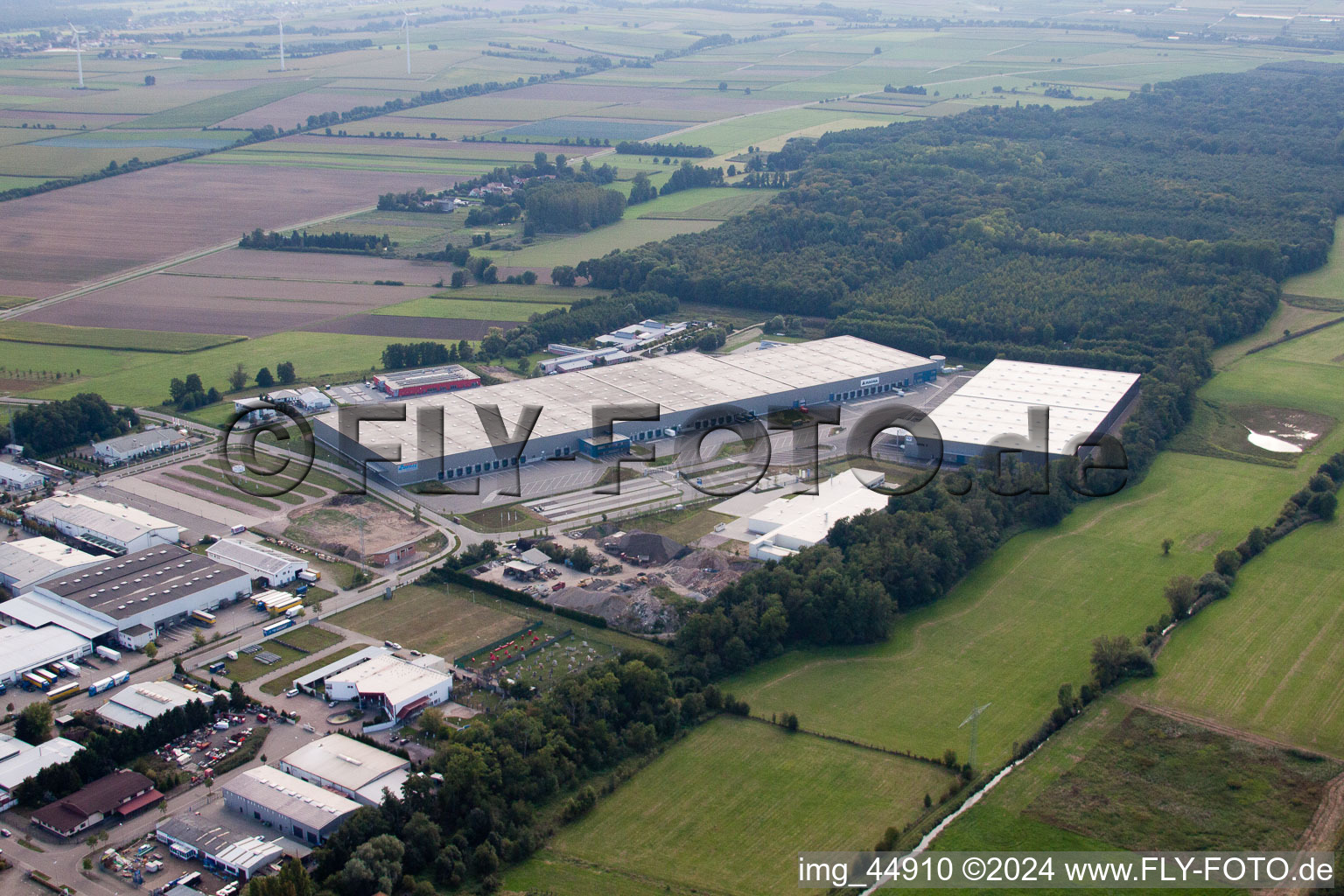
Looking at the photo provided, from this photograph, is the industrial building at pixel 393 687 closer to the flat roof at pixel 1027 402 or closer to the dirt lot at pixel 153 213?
the flat roof at pixel 1027 402

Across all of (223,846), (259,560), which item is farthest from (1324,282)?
(223,846)

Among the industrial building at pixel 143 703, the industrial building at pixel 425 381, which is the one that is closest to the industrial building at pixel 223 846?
the industrial building at pixel 143 703

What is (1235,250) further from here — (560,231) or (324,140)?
(324,140)

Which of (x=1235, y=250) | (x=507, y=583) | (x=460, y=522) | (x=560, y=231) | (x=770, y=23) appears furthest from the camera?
(x=770, y=23)

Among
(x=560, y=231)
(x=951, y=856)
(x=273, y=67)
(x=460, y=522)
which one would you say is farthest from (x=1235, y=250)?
(x=273, y=67)

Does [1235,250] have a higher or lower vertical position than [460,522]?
higher

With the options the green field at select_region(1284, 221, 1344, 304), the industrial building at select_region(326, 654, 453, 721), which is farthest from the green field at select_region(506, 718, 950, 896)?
the green field at select_region(1284, 221, 1344, 304)
